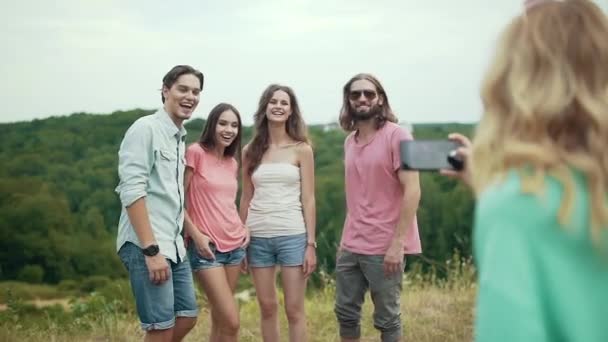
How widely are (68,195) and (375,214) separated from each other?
834 inches

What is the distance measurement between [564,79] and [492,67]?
0.11m

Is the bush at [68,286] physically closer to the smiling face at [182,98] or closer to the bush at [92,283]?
the bush at [92,283]

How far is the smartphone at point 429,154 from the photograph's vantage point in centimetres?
160

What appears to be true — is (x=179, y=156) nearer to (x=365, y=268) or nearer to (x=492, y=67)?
(x=365, y=268)

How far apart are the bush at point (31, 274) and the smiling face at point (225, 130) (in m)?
19.7

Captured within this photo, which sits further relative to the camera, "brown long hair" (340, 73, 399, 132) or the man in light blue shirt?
"brown long hair" (340, 73, 399, 132)

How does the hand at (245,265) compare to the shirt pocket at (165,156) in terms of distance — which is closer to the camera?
the shirt pocket at (165,156)

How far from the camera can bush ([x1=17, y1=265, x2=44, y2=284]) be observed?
73.8 ft

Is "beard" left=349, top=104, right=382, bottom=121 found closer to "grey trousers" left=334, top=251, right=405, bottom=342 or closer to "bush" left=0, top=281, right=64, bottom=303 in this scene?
"grey trousers" left=334, top=251, right=405, bottom=342

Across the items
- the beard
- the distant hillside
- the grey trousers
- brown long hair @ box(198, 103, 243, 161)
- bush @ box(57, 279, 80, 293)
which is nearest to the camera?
the grey trousers

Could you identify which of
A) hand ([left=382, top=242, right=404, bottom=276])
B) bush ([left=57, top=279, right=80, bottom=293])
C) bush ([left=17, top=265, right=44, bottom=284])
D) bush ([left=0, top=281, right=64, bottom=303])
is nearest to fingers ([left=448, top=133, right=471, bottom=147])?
hand ([left=382, top=242, right=404, bottom=276])

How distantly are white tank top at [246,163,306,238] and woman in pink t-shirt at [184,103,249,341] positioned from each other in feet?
0.39

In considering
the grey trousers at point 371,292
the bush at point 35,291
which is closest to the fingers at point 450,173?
the grey trousers at point 371,292

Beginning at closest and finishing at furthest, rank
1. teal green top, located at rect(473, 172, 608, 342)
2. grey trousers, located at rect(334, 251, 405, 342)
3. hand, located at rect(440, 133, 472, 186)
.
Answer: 1. teal green top, located at rect(473, 172, 608, 342)
2. hand, located at rect(440, 133, 472, 186)
3. grey trousers, located at rect(334, 251, 405, 342)
